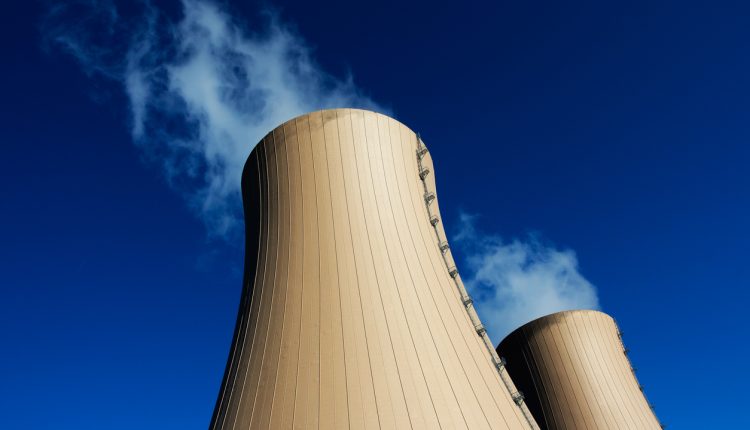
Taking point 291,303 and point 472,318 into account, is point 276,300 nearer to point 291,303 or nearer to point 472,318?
point 291,303

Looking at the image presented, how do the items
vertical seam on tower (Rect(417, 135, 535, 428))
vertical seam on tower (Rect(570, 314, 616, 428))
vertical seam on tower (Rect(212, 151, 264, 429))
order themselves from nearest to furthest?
vertical seam on tower (Rect(212, 151, 264, 429)), vertical seam on tower (Rect(417, 135, 535, 428)), vertical seam on tower (Rect(570, 314, 616, 428))

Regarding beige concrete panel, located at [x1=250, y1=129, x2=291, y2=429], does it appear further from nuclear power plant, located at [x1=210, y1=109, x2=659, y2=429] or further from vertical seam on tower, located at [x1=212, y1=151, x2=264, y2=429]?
vertical seam on tower, located at [x1=212, y1=151, x2=264, y2=429]

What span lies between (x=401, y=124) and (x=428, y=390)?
3.58 metres

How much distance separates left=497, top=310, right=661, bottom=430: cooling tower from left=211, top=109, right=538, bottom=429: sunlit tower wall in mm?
A: 5638

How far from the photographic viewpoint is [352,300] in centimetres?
516

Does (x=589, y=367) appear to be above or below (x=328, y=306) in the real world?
above

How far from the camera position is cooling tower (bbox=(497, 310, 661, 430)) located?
10516 mm

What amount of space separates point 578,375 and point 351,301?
769cm

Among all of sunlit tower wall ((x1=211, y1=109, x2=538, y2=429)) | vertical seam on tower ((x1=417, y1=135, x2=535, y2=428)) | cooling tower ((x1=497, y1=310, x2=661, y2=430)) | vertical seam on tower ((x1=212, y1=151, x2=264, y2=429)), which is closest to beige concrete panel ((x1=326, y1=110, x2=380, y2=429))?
sunlit tower wall ((x1=211, y1=109, x2=538, y2=429))

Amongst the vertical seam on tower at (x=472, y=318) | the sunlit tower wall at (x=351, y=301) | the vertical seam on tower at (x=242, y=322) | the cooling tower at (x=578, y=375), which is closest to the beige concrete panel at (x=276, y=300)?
the sunlit tower wall at (x=351, y=301)

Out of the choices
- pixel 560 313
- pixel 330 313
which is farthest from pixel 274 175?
pixel 560 313

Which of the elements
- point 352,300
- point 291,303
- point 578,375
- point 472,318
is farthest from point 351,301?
point 578,375

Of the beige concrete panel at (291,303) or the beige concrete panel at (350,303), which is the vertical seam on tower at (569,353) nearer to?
the beige concrete panel at (350,303)

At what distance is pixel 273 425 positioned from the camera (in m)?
4.59
